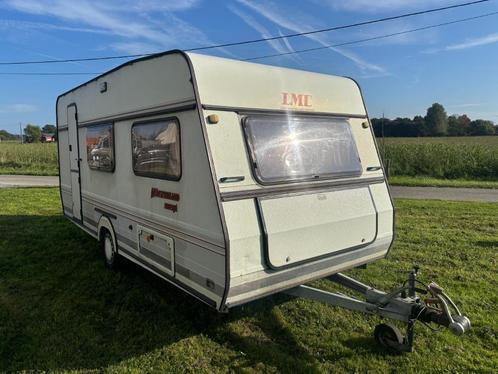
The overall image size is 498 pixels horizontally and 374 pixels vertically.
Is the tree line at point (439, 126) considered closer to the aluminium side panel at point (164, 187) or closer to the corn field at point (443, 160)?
the corn field at point (443, 160)

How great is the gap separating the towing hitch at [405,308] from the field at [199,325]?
17 cm

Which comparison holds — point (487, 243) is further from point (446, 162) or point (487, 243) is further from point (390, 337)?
point (446, 162)

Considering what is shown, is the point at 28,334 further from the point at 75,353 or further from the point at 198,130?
the point at 198,130

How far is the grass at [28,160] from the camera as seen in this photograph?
23.8 meters

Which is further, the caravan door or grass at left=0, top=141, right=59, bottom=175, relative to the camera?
grass at left=0, top=141, right=59, bottom=175

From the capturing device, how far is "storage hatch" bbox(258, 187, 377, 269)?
3.57m

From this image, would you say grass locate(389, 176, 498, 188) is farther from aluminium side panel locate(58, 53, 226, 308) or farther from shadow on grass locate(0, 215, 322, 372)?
aluminium side panel locate(58, 53, 226, 308)

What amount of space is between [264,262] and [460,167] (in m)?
18.2

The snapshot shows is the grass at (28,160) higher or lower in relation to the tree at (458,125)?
lower

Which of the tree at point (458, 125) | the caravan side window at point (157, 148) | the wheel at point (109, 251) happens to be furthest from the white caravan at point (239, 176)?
the tree at point (458, 125)

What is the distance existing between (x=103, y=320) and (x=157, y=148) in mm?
1957

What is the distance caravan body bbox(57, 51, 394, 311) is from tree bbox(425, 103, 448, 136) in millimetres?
41611

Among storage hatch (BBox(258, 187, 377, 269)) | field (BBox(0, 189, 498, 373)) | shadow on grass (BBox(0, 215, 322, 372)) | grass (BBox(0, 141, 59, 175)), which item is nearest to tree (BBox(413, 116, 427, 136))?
grass (BBox(0, 141, 59, 175))

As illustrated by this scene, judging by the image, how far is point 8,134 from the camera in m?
99.4
